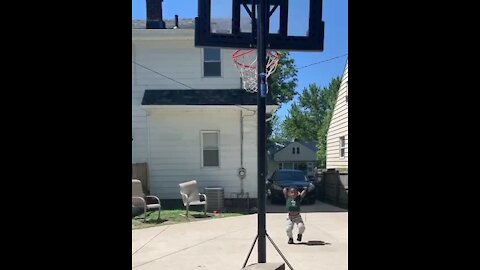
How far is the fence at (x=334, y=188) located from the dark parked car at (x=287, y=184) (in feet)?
2.38

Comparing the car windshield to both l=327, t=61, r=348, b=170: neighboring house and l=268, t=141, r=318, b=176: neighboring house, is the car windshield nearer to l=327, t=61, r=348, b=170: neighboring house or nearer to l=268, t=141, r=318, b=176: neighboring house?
l=327, t=61, r=348, b=170: neighboring house

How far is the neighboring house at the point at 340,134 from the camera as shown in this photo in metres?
15.1

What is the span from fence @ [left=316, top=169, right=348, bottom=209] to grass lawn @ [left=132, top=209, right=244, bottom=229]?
359 cm

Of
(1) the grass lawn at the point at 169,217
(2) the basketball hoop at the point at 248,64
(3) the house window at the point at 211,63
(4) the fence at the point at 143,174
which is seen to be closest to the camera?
(2) the basketball hoop at the point at 248,64

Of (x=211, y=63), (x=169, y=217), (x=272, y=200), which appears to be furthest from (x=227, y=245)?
(x=211, y=63)

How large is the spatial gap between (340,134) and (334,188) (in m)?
3.44

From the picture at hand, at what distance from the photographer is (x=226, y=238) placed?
7.16 m

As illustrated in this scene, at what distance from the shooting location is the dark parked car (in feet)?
41.6

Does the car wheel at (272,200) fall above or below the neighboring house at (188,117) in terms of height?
below

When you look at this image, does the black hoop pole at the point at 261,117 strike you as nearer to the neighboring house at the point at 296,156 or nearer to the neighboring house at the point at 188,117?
the neighboring house at the point at 188,117

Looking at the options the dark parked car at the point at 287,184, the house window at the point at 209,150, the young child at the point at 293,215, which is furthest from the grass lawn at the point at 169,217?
the young child at the point at 293,215
